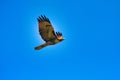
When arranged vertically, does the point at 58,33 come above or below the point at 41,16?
below

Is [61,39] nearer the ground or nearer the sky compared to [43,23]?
nearer the ground

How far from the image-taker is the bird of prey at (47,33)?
16594mm

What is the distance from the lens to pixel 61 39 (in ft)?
54.9

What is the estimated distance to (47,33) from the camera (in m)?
17.0

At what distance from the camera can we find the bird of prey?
16.6m

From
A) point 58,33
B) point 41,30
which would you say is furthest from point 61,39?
point 41,30

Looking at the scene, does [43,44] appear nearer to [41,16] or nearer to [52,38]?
[52,38]

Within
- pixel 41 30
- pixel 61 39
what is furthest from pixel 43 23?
pixel 61 39

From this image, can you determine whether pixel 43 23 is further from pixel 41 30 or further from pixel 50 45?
pixel 50 45

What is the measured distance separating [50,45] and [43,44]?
55 centimetres

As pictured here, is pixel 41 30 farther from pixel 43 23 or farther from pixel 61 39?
pixel 61 39

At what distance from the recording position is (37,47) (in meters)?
16.5

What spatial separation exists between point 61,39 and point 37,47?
5.81ft

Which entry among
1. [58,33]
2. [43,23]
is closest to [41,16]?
[43,23]
